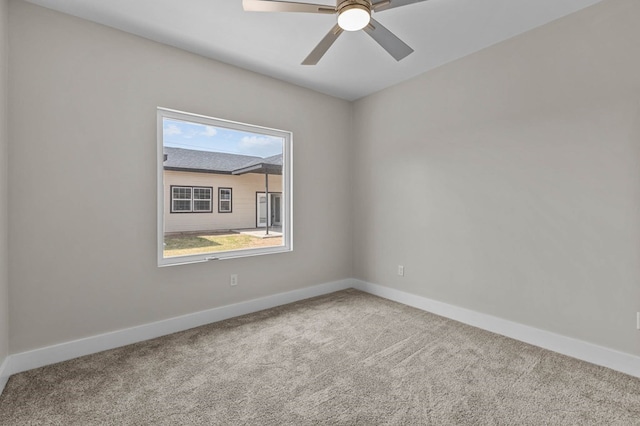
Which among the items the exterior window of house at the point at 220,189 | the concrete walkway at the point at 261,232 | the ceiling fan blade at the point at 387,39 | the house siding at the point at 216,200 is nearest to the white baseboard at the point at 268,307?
the exterior window of house at the point at 220,189

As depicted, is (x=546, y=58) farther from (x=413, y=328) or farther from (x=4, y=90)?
(x=4, y=90)

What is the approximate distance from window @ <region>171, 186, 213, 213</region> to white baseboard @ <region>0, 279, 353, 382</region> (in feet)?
3.41

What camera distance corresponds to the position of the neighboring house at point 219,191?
9.71 ft

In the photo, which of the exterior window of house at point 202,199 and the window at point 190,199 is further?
the exterior window of house at point 202,199

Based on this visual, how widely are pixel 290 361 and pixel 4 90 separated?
281 centimetres

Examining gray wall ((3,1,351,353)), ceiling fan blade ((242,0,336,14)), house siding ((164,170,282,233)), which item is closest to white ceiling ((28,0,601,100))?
gray wall ((3,1,351,353))

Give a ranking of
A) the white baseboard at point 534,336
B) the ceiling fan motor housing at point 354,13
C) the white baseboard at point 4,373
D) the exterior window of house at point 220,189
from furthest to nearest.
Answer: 1. the exterior window of house at point 220,189
2. the white baseboard at point 534,336
3. the white baseboard at point 4,373
4. the ceiling fan motor housing at point 354,13

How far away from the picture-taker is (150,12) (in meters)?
2.35

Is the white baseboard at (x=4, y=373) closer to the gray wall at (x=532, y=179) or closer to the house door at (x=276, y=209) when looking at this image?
the house door at (x=276, y=209)

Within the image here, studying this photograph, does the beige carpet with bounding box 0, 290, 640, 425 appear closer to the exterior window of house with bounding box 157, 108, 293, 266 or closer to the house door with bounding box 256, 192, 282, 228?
the exterior window of house with bounding box 157, 108, 293, 266

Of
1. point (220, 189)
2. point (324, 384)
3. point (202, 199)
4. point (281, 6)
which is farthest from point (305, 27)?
point (324, 384)

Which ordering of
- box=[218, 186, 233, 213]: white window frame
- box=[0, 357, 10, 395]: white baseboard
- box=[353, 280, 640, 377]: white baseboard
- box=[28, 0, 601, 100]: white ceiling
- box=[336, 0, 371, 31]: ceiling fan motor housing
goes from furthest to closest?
box=[218, 186, 233, 213]: white window frame
box=[28, 0, 601, 100]: white ceiling
box=[353, 280, 640, 377]: white baseboard
box=[0, 357, 10, 395]: white baseboard
box=[336, 0, 371, 31]: ceiling fan motor housing

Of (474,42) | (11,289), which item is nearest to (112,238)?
(11,289)

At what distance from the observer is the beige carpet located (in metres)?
1.72
